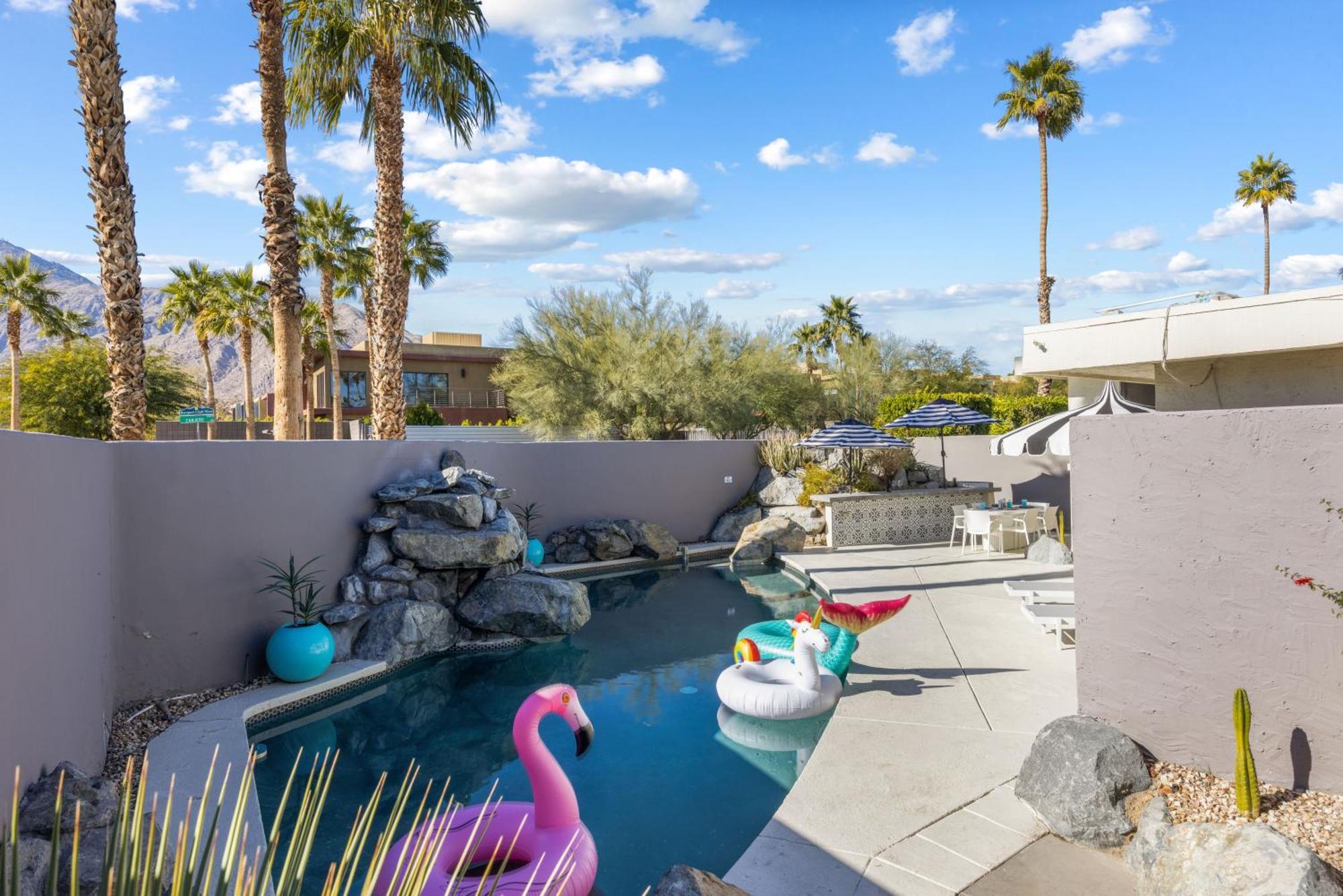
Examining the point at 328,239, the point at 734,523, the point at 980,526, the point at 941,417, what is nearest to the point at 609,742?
the point at 980,526

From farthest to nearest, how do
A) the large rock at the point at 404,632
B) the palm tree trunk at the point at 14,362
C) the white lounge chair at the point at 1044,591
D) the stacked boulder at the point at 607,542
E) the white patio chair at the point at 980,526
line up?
the palm tree trunk at the point at 14,362 < the stacked boulder at the point at 607,542 < the white patio chair at the point at 980,526 < the large rock at the point at 404,632 < the white lounge chair at the point at 1044,591

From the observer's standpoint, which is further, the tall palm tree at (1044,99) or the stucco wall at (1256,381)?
the tall palm tree at (1044,99)

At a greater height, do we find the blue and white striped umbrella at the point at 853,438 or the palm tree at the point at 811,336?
the palm tree at the point at 811,336

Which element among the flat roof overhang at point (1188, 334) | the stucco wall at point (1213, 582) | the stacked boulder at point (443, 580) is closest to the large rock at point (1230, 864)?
the stucco wall at point (1213, 582)

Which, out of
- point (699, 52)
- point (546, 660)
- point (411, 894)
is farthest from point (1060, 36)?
point (411, 894)

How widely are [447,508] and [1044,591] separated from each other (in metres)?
7.55

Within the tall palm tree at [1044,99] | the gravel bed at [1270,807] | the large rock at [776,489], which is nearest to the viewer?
the gravel bed at [1270,807]

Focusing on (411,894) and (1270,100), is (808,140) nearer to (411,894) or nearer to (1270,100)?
(1270,100)

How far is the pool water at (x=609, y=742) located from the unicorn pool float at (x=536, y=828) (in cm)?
56

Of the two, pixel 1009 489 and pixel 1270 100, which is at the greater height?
pixel 1270 100

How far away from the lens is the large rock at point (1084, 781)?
446cm

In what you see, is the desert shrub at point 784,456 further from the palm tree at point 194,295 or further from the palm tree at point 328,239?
the palm tree at point 194,295

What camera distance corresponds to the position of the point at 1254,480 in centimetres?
453

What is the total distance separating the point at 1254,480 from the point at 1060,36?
25.8 m
